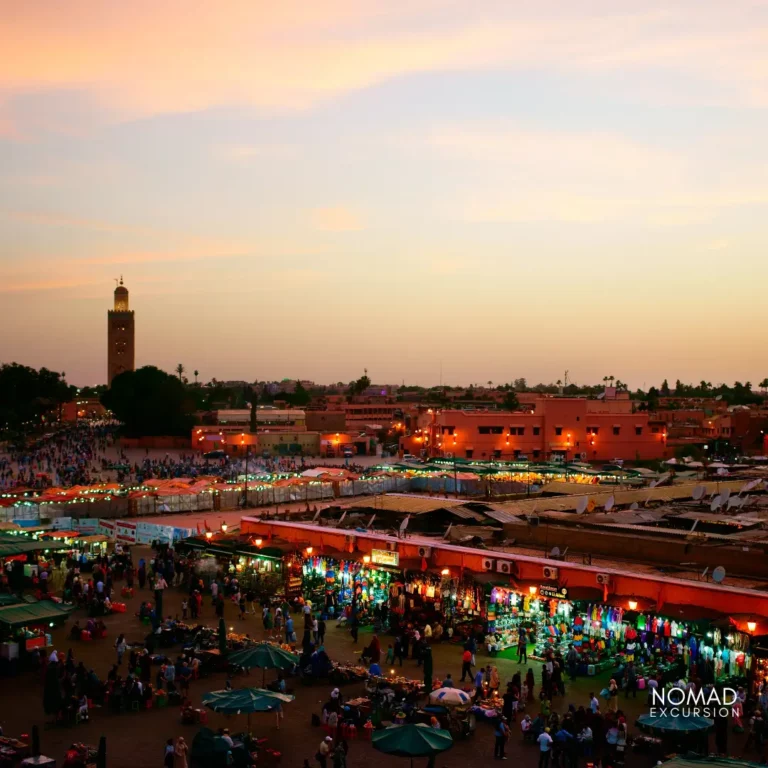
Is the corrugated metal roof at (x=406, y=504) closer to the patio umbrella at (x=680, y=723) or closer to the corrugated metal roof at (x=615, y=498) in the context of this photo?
the corrugated metal roof at (x=615, y=498)

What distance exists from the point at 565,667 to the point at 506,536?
18.7ft

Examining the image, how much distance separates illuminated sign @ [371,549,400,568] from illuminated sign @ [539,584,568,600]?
413 centimetres

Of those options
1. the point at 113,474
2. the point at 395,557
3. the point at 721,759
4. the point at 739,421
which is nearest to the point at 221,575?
the point at 395,557

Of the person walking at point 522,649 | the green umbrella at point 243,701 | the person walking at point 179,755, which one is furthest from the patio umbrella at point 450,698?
the person walking at point 179,755

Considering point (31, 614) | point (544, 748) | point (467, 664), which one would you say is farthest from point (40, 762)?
point (467, 664)

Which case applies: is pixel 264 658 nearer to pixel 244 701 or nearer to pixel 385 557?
pixel 244 701

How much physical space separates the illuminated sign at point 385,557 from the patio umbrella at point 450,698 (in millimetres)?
7055

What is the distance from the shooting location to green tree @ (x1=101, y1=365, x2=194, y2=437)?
317ft

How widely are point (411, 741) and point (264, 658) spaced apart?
4.53 metres

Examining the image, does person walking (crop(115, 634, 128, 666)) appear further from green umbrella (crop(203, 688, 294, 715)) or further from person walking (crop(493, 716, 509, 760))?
person walking (crop(493, 716, 509, 760))

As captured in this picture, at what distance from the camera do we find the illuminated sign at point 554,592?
63.9 ft

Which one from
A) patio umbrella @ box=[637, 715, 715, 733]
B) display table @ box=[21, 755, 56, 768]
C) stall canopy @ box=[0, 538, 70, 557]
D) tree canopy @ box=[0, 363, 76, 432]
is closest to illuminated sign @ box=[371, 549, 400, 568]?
stall canopy @ box=[0, 538, 70, 557]

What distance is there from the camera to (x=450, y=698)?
51.1 ft

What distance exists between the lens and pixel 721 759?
10844 millimetres
